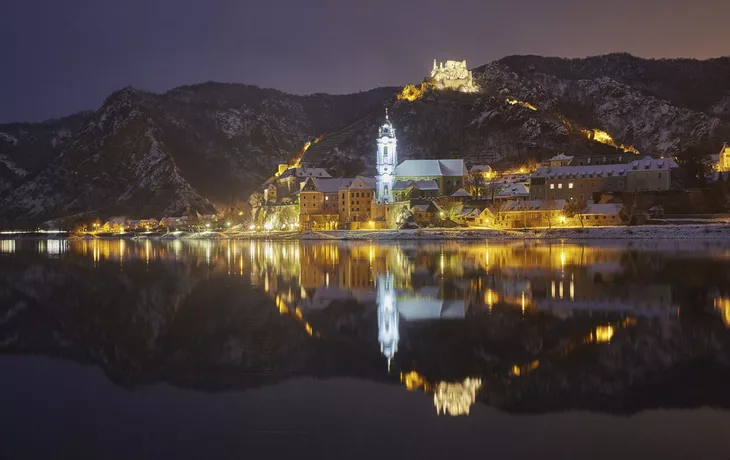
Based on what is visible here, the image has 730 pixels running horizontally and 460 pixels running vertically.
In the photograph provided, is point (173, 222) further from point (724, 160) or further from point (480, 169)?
point (724, 160)

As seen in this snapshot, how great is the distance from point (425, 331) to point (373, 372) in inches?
151

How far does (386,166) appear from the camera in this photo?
9881 centimetres

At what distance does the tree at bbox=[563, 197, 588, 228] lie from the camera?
72.3 meters

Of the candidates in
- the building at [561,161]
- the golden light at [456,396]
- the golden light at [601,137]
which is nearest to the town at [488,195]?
the building at [561,161]

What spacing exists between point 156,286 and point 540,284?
16.7 metres

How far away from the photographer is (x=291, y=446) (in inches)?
331

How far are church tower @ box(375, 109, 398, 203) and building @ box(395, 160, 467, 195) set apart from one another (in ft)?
6.01

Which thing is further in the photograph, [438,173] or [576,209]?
[438,173]

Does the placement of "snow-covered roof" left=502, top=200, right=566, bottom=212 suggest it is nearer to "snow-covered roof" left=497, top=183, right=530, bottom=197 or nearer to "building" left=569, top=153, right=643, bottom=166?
"snow-covered roof" left=497, top=183, right=530, bottom=197

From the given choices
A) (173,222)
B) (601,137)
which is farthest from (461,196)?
(173,222)

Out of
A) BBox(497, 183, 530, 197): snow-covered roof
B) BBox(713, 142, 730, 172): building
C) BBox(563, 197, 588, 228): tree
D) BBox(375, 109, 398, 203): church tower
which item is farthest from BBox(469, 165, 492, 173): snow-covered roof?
BBox(713, 142, 730, 172): building

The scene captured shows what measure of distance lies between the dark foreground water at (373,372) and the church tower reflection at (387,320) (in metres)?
0.08

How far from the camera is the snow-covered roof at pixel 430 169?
99.8m

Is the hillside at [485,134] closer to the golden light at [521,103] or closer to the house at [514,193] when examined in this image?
the golden light at [521,103]
